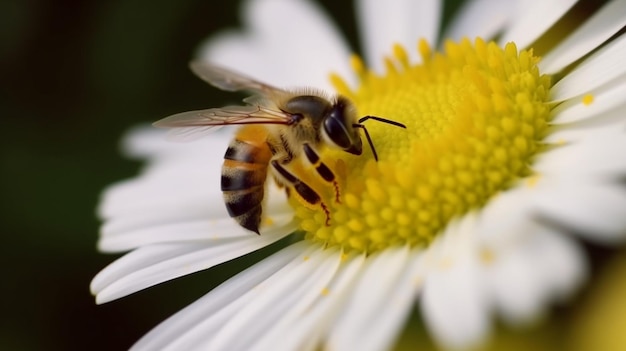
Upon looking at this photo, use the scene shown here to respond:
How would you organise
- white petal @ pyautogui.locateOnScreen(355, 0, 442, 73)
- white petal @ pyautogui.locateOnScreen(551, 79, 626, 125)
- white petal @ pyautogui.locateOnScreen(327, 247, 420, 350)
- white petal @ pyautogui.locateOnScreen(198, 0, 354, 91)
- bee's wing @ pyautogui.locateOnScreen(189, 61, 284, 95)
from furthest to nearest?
white petal @ pyautogui.locateOnScreen(198, 0, 354, 91) → white petal @ pyautogui.locateOnScreen(355, 0, 442, 73) → bee's wing @ pyautogui.locateOnScreen(189, 61, 284, 95) → white petal @ pyautogui.locateOnScreen(551, 79, 626, 125) → white petal @ pyautogui.locateOnScreen(327, 247, 420, 350)

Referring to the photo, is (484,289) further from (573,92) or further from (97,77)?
(97,77)

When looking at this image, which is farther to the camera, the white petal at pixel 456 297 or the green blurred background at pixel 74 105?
the green blurred background at pixel 74 105

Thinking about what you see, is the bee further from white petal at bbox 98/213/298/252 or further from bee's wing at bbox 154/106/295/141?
white petal at bbox 98/213/298/252

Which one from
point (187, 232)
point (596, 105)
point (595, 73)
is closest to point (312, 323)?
point (187, 232)

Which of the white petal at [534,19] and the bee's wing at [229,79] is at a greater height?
the bee's wing at [229,79]

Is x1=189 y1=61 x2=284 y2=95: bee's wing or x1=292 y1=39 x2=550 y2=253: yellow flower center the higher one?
x1=189 y1=61 x2=284 y2=95: bee's wing

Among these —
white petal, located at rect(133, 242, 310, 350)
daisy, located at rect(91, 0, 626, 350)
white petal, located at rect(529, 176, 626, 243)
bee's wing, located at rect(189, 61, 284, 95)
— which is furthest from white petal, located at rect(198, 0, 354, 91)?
white petal, located at rect(529, 176, 626, 243)

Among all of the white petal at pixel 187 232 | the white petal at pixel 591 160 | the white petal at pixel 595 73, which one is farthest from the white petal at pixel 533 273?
the white petal at pixel 187 232

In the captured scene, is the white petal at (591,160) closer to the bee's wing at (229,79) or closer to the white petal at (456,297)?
the white petal at (456,297)
